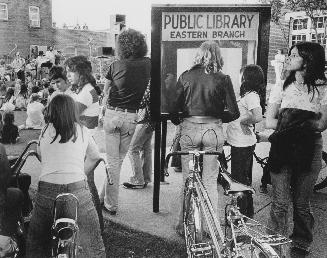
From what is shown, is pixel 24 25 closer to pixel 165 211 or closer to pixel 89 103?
pixel 89 103

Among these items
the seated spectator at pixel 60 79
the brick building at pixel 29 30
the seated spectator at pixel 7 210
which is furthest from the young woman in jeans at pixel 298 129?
the brick building at pixel 29 30

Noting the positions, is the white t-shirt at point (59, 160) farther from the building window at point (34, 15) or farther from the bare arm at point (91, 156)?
the building window at point (34, 15)

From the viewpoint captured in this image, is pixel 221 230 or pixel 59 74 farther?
pixel 59 74

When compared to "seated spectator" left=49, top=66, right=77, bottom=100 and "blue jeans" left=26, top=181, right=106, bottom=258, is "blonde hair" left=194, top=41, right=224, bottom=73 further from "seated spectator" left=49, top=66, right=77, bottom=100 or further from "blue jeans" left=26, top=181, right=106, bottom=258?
"seated spectator" left=49, top=66, right=77, bottom=100

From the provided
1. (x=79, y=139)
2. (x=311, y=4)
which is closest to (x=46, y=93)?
(x=311, y=4)

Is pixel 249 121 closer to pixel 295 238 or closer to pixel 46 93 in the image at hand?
pixel 295 238

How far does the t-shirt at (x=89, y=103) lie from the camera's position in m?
4.78

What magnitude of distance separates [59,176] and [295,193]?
211 cm

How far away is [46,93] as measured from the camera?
15.8m

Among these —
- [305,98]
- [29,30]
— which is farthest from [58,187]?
[29,30]

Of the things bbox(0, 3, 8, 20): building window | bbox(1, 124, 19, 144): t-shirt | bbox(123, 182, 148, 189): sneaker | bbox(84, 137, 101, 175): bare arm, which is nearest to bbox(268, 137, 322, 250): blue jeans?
bbox(84, 137, 101, 175): bare arm

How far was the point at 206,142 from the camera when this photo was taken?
4.03 meters

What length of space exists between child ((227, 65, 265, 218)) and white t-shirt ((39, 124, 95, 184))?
6.64 ft

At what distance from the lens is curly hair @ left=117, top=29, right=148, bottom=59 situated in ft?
15.5
